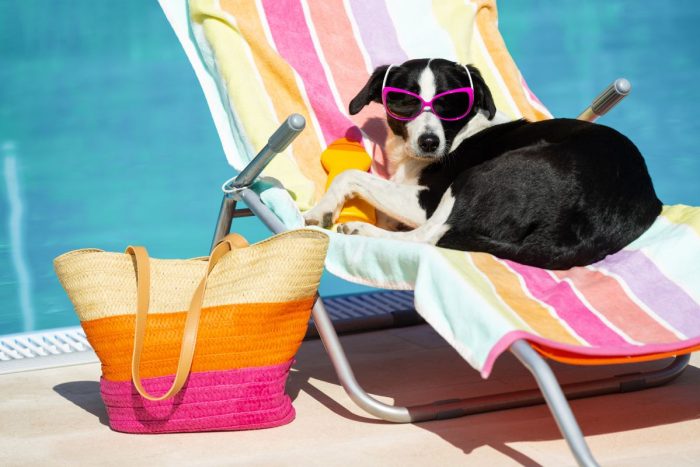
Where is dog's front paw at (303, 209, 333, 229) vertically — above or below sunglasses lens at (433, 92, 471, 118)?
below

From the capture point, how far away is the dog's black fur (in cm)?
300

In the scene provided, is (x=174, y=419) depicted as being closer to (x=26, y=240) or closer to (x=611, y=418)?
(x=611, y=418)

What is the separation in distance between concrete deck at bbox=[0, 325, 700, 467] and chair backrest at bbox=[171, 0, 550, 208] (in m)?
0.75

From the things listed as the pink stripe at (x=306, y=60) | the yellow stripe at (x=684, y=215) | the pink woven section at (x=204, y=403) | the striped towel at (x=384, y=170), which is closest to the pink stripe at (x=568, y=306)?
the striped towel at (x=384, y=170)

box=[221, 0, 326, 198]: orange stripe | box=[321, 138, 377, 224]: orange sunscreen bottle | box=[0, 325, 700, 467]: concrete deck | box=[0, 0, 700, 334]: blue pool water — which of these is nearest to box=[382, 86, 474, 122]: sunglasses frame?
box=[321, 138, 377, 224]: orange sunscreen bottle

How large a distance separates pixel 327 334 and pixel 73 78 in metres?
6.46

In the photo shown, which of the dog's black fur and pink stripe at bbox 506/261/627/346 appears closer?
pink stripe at bbox 506/261/627/346

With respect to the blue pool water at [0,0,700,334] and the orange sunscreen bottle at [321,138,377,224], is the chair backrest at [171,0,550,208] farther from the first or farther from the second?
the blue pool water at [0,0,700,334]

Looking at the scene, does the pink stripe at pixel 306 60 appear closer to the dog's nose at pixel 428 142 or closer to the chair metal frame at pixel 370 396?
the dog's nose at pixel 428 142

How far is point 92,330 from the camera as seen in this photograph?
2842mm

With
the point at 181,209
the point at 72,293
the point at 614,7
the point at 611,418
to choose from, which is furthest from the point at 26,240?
the point at 614,7

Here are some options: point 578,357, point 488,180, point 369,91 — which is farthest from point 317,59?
point 578,357

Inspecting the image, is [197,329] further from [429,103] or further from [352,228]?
[429,103]

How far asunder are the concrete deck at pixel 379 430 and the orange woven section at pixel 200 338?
22 cm
